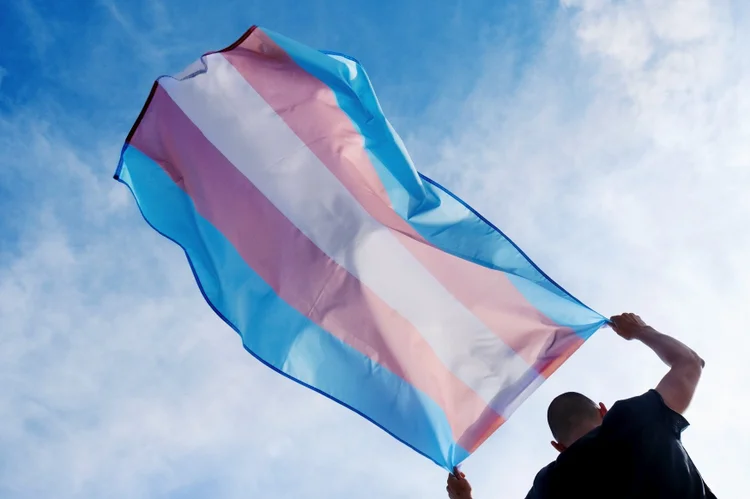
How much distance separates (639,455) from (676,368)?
0.64 meters

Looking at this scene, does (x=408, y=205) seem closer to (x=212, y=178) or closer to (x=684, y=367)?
(x=212, y=178)

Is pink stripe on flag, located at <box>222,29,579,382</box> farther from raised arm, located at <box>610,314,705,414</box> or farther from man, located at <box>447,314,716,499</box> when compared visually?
man, located at <box>447,314,716,499</box>

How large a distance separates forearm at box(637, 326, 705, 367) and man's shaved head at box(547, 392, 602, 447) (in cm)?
51

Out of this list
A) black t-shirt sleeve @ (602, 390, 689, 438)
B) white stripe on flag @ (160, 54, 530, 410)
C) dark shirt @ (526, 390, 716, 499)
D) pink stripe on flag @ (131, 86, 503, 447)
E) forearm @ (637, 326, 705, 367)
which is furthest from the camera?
white stripe on flag @ (160, 54, 530, 410)

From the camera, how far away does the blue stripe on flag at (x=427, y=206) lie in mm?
5750

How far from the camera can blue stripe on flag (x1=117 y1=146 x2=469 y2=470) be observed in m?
5.53

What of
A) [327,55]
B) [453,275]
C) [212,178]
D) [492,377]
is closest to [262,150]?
[212,178]

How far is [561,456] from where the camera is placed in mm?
3547

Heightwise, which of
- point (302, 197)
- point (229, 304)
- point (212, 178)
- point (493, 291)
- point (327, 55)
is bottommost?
point (229, 304)

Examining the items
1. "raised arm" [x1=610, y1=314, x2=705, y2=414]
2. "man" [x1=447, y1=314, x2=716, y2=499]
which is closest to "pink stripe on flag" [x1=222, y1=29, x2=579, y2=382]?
"raised arm" [x1=610, y1=314, x2=705, y2=414]

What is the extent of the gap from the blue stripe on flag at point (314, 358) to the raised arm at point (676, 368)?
201cm

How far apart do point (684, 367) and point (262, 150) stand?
3.98 metres

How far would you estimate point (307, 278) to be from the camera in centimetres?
575

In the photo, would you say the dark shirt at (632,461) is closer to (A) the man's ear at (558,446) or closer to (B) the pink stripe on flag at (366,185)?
(A) the man's ear at (558,446)
